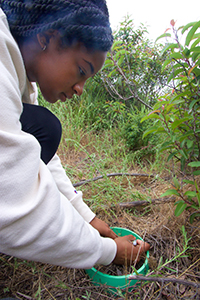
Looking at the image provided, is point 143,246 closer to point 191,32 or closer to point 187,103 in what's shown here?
point 187,103

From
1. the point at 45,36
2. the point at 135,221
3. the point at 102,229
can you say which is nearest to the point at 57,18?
the point at 45,36

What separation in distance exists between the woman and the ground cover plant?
0.55ft

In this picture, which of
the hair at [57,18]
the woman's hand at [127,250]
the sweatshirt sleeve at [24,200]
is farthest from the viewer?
the woman's hand at [127,250]

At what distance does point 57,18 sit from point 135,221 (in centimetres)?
122

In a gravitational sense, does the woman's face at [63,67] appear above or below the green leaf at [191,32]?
below

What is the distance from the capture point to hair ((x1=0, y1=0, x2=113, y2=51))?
2.37 feet

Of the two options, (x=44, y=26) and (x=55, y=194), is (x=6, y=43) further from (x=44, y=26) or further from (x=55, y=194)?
(x=55, y=194)

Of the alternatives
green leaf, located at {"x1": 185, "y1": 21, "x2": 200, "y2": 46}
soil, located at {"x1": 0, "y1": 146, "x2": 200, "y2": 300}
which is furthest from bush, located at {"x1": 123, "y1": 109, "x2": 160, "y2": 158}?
green leaf, located at {"x1": 185, "y1": 21, "x2": 200, "y2": 46}

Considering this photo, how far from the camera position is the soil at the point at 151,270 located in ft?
2.99

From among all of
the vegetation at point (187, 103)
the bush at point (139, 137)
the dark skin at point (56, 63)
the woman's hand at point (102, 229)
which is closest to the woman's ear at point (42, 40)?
the dark skin at point (56, 63)

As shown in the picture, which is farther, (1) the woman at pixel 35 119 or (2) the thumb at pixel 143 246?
(2) the thumb at pixel 143 246

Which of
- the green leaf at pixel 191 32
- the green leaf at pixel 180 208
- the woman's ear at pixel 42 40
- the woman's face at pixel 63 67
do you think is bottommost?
the green leaf at pixel 180 208

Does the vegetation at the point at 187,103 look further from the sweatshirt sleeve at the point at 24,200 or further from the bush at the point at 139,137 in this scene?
the bush at the point at 139,137

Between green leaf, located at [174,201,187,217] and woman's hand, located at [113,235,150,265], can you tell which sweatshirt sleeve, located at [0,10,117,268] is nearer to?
woman's hand, located at [113,235,150,265]
